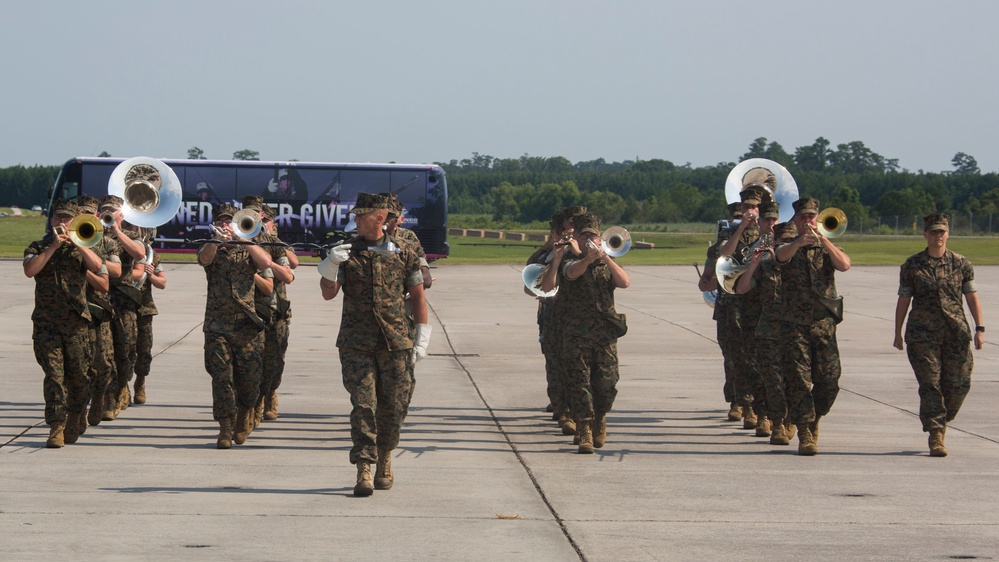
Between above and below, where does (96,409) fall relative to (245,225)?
below

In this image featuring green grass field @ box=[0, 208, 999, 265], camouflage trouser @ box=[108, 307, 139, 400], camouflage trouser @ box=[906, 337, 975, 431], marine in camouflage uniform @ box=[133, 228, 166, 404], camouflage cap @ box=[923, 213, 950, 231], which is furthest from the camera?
green grass field @ box=[0, 208, 999, 265]

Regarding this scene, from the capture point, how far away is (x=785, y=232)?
1021 cm

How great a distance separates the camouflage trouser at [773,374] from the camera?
33.0 ft

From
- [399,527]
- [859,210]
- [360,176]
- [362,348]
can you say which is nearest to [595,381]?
[362,348]

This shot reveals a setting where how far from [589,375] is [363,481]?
2.45 metres

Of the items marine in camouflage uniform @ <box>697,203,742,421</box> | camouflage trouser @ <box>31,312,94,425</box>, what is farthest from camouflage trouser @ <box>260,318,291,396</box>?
marine in camouflage uniform @ <box>697,203,742,421</box>

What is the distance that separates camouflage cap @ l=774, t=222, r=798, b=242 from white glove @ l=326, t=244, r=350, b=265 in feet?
12.7

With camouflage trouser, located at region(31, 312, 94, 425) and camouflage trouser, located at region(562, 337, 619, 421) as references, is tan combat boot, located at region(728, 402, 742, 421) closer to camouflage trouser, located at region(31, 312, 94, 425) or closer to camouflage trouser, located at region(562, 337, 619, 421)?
camouflage trouser, located at region(562, 337, 619, 421)

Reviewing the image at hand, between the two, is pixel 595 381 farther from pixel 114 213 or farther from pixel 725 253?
pixel 114 213

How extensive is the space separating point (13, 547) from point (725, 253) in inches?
250

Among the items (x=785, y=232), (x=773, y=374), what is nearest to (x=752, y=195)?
(x=785, y=232)

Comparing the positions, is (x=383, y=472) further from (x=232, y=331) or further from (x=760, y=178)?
(x=760, y=178)

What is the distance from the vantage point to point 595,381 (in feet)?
32.5

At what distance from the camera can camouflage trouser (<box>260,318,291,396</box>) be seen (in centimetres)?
1076
